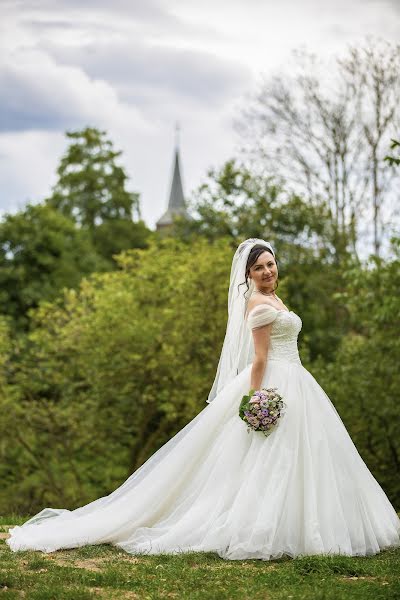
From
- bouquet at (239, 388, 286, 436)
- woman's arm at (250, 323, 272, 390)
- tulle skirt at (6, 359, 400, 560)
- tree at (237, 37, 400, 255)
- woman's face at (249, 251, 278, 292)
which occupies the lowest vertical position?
tulle skirt at (6, 359, 400, 560)

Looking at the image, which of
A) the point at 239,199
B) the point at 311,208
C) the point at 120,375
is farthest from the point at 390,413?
the point at 239,199

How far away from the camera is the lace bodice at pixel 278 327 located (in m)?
6.92

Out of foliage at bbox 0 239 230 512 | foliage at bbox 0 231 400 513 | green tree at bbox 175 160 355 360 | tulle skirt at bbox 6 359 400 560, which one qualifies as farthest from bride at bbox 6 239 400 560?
green tree at bbox 175 160 355 360

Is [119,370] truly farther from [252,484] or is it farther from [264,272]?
[252,484]

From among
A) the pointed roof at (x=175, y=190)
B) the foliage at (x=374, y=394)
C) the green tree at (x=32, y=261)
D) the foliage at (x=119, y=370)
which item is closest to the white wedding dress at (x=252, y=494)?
the foliage at (x=374, y=394)

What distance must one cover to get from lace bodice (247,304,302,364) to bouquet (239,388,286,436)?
0.48 metres

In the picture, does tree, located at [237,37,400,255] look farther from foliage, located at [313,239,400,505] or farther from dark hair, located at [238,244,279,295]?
dark hair, located at [238,244,279,295]

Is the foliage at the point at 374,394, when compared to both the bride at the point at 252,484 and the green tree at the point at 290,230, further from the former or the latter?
the bride at the point at 252,484

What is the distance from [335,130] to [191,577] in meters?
21.9

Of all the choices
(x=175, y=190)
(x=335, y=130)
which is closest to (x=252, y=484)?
(x=335, y=130)

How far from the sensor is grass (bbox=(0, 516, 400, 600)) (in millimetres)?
5031

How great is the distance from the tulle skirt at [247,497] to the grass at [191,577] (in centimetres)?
19

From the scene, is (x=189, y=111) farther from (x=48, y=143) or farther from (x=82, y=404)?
(x=82, y=404)

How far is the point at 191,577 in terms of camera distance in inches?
213
